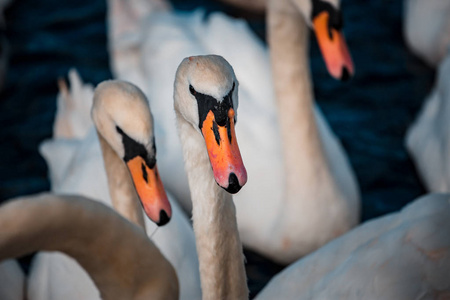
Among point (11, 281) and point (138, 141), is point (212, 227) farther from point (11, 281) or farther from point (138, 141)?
point (11, 281)

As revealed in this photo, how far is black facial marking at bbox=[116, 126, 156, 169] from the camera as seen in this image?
10.8 ft

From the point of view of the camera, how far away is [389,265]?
2.98 metres

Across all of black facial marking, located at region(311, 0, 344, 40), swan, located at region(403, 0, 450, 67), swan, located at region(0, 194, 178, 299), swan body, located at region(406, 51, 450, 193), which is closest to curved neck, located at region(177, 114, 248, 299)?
swan, located at region(0, 194, 178, 299)

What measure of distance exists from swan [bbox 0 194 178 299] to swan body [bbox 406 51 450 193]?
234 cm

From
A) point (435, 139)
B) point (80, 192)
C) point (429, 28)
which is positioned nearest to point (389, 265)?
point (80, 192)

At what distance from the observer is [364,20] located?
7.21 m

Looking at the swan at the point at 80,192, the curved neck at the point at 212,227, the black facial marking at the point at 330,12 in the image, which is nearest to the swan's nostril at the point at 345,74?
the black facial marking at the point at 330,12

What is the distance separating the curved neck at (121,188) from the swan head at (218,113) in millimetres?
1199

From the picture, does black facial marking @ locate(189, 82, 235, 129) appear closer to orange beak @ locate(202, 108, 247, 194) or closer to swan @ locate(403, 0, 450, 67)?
orange beak @ locate(202, 108, 247, 194)

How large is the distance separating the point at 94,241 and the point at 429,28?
14.5 feet

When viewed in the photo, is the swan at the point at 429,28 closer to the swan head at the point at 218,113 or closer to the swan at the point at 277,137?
the swan at the point at 277,137

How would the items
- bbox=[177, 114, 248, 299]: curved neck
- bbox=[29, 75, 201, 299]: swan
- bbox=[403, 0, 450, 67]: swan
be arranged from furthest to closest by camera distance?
1. bbox=[403, 0, 450, 67]: swan
2. bbox=[29, 75, 201, 299]: swan
3. bbox=[177, 114, 248, 299]: curved neck

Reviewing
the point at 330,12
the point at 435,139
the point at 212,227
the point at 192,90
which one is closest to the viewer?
the point at 192,90

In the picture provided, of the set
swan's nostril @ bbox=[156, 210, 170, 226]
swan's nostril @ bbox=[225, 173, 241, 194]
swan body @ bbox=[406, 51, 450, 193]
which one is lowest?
swan body @ bbox=[406, 51, 450, 193]
